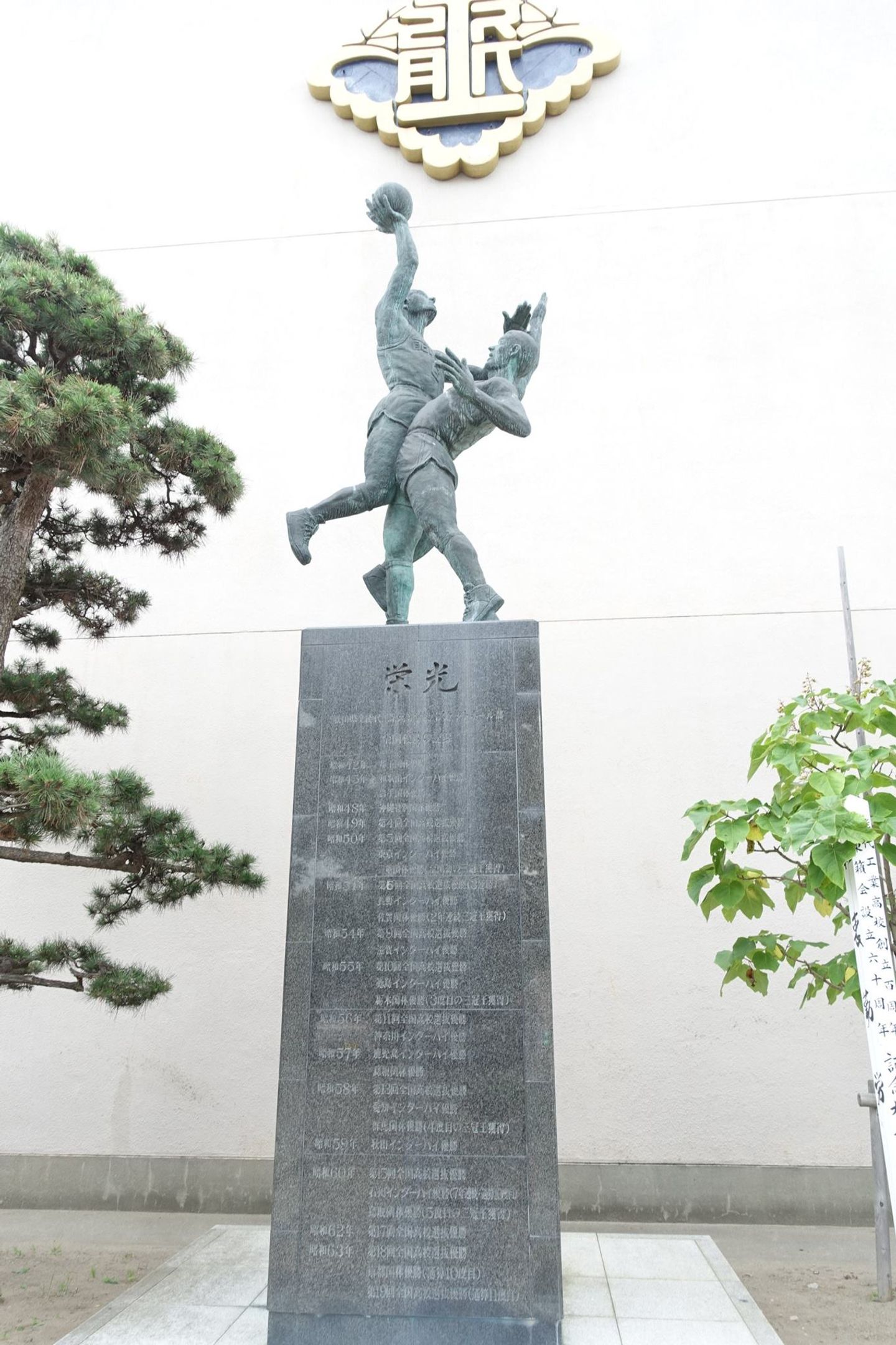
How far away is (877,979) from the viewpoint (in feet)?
7.50

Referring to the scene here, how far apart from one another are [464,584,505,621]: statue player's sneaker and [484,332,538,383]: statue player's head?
83cm

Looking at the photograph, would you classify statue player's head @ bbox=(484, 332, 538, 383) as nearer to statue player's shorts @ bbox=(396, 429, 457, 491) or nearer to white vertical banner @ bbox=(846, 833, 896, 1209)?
statue player's shorts @ bbox=(396, 429, 457, 491)

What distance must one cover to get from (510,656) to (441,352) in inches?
45.8

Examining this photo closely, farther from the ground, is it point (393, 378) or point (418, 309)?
point (418, 309)

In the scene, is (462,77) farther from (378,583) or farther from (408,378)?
(378,583)

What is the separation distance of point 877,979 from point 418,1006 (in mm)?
1250

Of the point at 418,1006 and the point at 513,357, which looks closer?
the point at 418,1006

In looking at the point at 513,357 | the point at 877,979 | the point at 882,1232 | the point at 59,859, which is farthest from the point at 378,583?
the point at 882,1232

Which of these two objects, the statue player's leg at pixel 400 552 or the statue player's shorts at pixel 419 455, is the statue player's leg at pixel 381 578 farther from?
the statue player's shorts at pixel 419 455

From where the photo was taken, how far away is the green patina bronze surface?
3.33 m

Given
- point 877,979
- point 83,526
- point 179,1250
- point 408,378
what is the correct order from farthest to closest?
1. point 83,526
2. point 179,1250
3. point 408,378
4. point 877,979

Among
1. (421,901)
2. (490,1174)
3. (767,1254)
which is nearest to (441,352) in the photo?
(421,901)

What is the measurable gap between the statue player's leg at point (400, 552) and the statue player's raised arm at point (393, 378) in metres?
0.07

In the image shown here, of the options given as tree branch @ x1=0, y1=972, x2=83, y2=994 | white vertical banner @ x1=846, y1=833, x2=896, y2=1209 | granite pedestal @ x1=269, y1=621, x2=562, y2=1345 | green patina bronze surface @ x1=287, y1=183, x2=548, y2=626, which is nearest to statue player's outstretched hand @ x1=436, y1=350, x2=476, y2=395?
green patina bronze surface @ x1=287, y1=183, x2=548, y2=626
